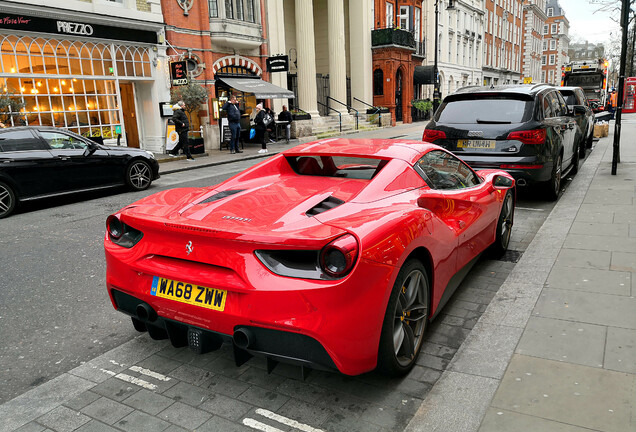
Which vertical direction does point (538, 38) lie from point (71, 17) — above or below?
above

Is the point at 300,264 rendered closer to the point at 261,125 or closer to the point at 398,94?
the point at 261,125

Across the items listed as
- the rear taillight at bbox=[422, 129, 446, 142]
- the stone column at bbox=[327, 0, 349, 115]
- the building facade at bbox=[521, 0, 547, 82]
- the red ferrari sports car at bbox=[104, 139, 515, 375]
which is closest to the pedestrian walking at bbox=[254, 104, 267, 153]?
the stone column at bbox=[327, 0, 349, 115]

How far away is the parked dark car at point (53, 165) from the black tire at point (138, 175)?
22 millimetres

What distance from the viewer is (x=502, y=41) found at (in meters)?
66.6

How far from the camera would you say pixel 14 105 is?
519 inches

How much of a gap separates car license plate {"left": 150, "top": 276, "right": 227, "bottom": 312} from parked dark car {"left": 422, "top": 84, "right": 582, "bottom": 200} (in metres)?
5.74

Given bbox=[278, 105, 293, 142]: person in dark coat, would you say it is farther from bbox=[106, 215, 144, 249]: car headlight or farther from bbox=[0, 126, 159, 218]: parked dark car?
bbox=[106, 215, 144, 249]: car headlight

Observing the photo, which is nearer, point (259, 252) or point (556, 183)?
point (259, 252)

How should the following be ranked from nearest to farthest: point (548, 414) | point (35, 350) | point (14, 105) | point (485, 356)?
point (548, 414) → point (485, 356) → point (35, 350) → point (14, 105)

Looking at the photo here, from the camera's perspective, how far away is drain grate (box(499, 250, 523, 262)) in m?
5.45

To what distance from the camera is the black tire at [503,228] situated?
5.26 metres

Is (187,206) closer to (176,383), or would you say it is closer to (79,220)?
(176,383)

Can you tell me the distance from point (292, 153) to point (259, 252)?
5.33 ft

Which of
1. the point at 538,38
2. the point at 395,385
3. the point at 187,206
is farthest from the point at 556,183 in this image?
the point at 538,38
